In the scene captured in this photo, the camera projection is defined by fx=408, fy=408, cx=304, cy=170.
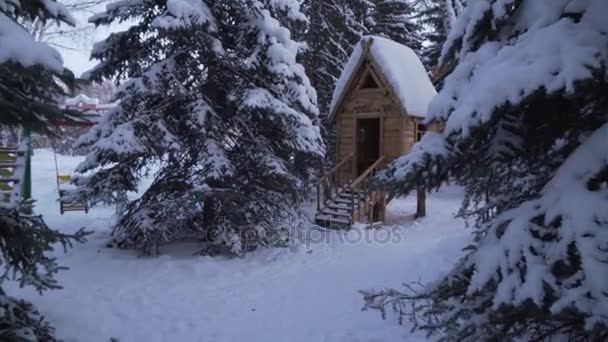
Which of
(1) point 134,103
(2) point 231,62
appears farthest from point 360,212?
(1) point 134,103

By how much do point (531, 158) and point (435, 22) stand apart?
19.9 m

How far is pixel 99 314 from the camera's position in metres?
5.38

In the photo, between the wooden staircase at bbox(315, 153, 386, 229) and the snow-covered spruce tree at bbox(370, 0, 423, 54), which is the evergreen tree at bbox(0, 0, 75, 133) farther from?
the snow-covered spruce tree at bbox(370, 0, 423, 54)

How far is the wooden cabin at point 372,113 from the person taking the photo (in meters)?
11.8

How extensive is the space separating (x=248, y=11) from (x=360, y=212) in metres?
6.03

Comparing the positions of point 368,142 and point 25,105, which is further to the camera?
point 368,142

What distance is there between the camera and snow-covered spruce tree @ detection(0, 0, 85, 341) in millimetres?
2539

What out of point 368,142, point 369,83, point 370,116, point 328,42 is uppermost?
point 328,42

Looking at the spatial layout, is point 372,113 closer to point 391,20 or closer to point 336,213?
point 336,213

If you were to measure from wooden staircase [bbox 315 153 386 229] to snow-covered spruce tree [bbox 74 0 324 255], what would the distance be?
2.10 meters

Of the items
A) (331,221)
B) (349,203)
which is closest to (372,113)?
(349,203)

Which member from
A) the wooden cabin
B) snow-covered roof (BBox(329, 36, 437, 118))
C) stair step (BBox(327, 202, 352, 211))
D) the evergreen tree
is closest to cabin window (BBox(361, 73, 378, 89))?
the wooden cabin

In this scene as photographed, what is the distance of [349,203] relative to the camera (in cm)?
1174

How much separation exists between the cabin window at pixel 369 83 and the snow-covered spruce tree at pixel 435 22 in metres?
6.81
